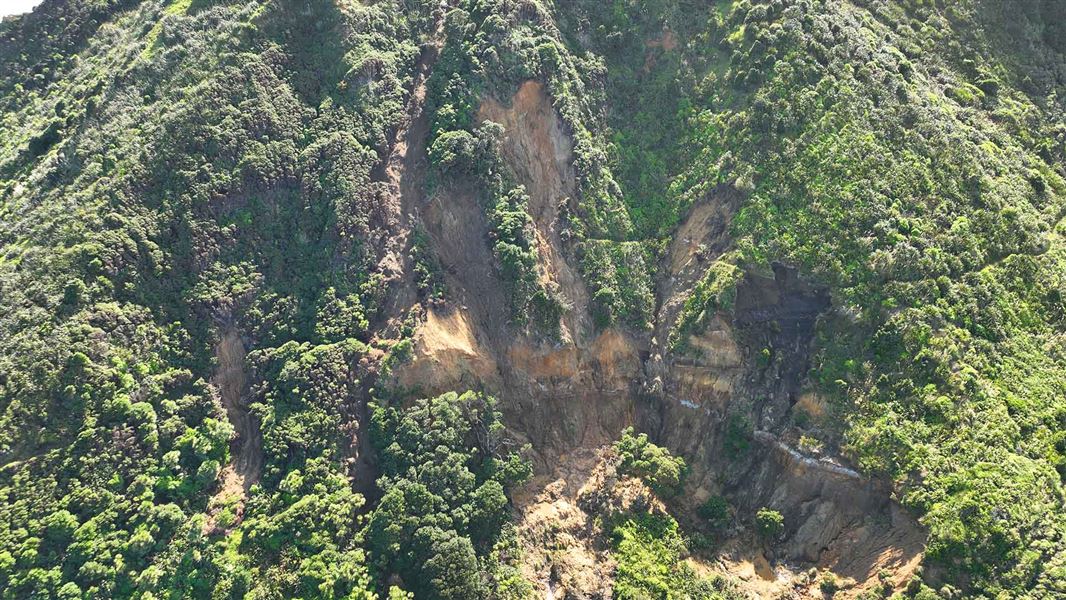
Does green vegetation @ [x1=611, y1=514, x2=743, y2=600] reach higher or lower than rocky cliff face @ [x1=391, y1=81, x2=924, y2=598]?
lower

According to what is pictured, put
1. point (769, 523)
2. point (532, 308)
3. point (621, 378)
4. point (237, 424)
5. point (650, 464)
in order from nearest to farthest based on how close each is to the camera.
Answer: point (237, 424) < point (769, 523) < point (650, 464) < point (532, 308) < point (621, 378)

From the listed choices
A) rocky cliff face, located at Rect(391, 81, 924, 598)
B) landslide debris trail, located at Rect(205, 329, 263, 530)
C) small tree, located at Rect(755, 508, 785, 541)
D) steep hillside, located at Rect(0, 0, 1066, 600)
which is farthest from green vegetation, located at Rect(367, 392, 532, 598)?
small tree, located at Rect(755, 508, 785, 541)

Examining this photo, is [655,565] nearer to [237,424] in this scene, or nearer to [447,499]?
[447,499]

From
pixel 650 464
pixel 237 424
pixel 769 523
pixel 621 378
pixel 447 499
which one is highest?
pixel 621 378

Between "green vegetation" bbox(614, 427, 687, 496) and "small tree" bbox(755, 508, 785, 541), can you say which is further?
"green vegetation" bbox(614, 427, 687, 496)

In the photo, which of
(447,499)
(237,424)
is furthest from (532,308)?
(237,424)

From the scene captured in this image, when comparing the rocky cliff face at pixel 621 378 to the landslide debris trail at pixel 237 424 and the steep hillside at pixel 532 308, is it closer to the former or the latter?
the steep hillside at pixel 532 308

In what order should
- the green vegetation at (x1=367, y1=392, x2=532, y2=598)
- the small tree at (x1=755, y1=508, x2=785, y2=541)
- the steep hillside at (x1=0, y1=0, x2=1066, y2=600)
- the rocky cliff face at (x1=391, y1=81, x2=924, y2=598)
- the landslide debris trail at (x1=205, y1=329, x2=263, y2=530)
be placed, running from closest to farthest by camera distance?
the steep hillside at (x1=0, y1=0, x2=1066, y2=600) < the green vegetation at (x1=367, y1=392, x2=532, y2=598) < the landslide debris trail at (x1=205, y1=329, x2=263, y2=530) < the rocky cliff face at (x1=391, y1=81, x2=924, y2=598) < the small tree at (x1=755, y1=508, x2=785, y2=541)

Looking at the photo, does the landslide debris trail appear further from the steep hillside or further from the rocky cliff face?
the rocky cliff face
